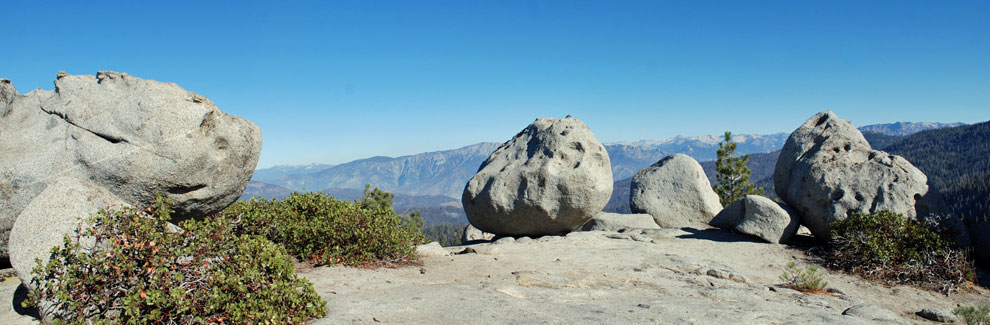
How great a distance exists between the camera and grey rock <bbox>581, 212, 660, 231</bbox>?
2138cm

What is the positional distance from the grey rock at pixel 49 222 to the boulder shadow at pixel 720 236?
668 inches

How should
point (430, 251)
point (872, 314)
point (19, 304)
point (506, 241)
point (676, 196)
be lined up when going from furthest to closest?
1. point (676, 196)
2. point (506, 241)
3. point (430, 251)
4. point (872, 314)
5. point (19, 304)

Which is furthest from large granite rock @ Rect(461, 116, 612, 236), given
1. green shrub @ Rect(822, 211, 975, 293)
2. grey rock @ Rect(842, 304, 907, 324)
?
grey rock @ Rect(842, 304, 907, 324)

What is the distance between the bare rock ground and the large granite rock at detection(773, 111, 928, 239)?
191cm

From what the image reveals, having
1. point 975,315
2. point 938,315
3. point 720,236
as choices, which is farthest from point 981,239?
point 975,315

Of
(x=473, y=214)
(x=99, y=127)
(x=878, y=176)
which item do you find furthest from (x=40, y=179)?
(x=878, y=176)

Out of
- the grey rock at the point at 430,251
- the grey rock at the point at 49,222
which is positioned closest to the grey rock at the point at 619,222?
the grey rock at the point at 430,251

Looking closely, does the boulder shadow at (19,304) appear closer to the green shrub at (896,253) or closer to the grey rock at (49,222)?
the grey rock at (49,222)

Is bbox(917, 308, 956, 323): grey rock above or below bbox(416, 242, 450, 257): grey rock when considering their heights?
below

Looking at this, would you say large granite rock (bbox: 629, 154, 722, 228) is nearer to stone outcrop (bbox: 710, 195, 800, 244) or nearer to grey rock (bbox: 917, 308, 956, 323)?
stone outcrop (bbox: 710, 195, 800, 244)

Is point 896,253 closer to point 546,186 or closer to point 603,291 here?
point 603,291

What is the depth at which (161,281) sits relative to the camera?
7.45m

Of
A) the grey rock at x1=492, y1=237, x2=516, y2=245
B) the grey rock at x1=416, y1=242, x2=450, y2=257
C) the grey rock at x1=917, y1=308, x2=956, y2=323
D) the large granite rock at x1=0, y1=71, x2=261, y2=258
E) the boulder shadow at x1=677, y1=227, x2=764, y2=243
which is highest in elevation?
the large granite rock at x1=0, y1=71, x2=261, y2=258

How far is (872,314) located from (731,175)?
3020 cm
